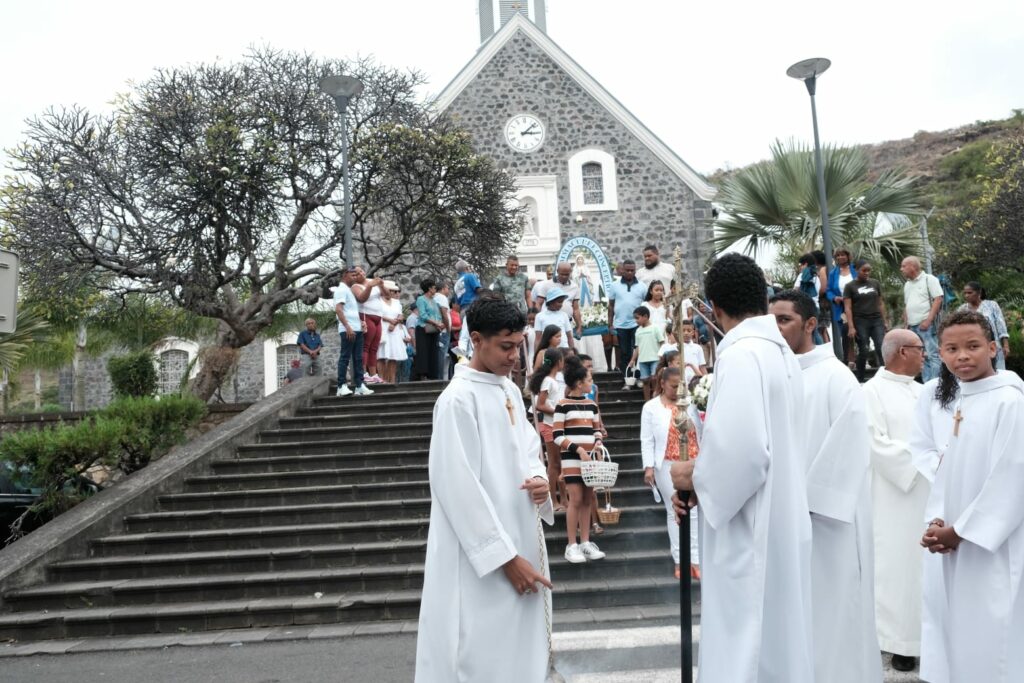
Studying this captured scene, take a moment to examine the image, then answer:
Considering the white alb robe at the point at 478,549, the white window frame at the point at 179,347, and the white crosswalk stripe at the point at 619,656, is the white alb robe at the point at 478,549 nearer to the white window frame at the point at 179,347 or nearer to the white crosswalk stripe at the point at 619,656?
the white crosswalk stripe at the point at 619,656

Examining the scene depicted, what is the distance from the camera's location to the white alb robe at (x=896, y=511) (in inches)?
213

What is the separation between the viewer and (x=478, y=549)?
3.49 m

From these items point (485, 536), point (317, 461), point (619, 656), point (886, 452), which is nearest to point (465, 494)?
point (485, 536)

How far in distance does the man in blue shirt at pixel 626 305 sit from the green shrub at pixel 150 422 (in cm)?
625

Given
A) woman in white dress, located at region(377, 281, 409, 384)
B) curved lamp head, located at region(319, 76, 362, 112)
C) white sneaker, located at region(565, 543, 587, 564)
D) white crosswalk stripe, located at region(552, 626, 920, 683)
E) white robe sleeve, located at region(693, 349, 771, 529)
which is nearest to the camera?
white robe sleeve, located at region(693, 349, 771, 529)

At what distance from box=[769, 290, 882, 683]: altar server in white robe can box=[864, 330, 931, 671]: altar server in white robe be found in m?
1.47

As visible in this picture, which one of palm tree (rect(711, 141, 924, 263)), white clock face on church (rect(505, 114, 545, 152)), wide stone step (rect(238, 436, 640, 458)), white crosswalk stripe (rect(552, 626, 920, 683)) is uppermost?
white clock face on church (rect(505, 114, 545, 152))

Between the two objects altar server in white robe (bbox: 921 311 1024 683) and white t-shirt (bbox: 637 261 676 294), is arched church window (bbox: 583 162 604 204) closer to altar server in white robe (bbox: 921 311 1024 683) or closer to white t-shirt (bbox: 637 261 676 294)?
white t-shirt (bbox: 637 261 676 294)

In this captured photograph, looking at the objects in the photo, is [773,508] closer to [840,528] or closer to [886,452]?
[840,528]

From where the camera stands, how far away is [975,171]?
4812 centimetres

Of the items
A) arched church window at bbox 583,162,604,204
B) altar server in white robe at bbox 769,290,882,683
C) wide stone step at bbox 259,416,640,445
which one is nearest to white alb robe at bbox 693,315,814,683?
altar server in white robe at bbox 769,290,882,683

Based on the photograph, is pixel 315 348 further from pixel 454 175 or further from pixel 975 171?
pixel 975 171

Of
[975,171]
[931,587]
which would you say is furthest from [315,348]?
[975,171]

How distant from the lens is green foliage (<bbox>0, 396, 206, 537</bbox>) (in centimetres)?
1045
